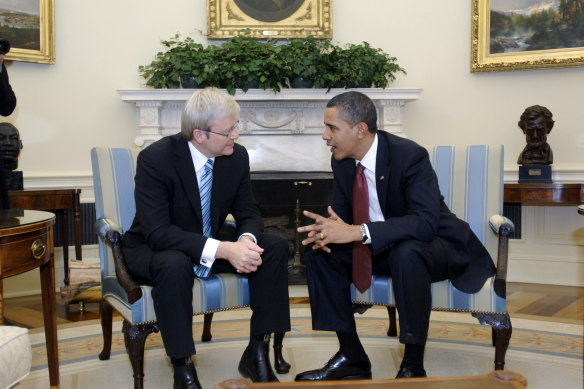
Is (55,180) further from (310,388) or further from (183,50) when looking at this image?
(310,388)

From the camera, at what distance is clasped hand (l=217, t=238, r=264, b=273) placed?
2.72 meters

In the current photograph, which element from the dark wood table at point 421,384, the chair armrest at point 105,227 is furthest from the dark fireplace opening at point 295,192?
the dark wood table at point 421,384

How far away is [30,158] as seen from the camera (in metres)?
5.31

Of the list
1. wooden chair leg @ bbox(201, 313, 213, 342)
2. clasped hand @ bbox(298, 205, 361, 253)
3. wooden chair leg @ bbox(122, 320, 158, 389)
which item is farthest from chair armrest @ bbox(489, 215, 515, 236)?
wooden chair leg @ bbox(122, 320, 158, 389)

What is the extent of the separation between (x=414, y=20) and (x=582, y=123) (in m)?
1.69

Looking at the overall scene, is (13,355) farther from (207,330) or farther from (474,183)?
(474,183)

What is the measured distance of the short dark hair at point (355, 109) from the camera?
9.74ft

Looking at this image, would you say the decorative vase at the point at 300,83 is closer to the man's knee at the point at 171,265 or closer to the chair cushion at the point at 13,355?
the man's knee at the point at 171,265

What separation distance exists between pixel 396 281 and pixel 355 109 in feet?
2.67

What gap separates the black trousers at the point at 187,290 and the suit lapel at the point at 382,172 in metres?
0.51

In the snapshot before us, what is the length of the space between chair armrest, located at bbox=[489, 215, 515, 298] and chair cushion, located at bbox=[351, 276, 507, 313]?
0.10ft

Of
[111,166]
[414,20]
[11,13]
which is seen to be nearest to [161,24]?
[11,13]

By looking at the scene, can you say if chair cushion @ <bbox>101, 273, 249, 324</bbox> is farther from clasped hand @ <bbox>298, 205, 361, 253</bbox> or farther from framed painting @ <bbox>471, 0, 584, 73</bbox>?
framed painting @ <bbox>471, 0, 584, 73</bbox>

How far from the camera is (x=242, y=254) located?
271 centimetres
